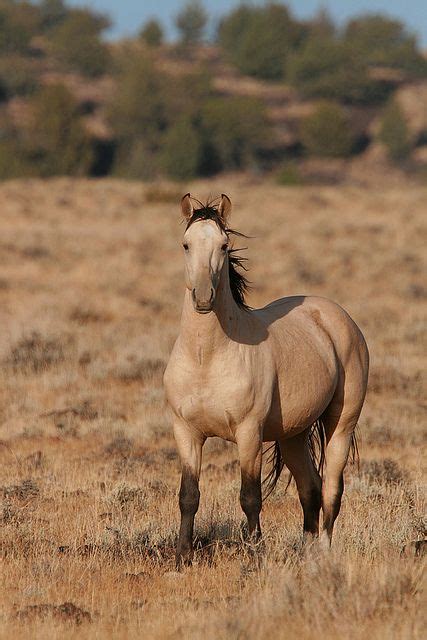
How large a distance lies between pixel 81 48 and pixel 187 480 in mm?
87273

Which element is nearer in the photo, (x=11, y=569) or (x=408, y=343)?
(x=11, y=569)

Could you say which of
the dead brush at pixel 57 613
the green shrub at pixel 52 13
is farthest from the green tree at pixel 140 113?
the green shrub at pixel 52 13

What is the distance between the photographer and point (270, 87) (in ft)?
285

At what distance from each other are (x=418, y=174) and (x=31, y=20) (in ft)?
193

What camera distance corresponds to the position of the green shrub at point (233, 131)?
61156 mm

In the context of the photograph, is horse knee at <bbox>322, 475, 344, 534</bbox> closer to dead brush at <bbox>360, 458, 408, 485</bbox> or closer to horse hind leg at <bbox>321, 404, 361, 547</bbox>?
horse hind leg at <bbox>321, 404, 361, 547</bbox>

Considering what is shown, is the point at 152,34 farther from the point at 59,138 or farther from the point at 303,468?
the point at 303,468

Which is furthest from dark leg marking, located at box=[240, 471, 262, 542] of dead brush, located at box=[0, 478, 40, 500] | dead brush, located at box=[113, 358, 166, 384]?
dead brush, located at box=[113, 358, 166, 384]

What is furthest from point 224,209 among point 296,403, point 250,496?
point 250,496

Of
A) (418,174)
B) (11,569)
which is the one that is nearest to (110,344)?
(11,569)

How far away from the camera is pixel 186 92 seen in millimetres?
66938

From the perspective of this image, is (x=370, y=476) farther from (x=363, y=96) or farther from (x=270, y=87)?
(x=270, y=87)

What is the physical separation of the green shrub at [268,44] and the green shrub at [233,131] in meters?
28.4

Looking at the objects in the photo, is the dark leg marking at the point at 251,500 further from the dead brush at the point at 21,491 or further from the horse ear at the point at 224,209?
the dead brush at the point at 21,491
